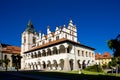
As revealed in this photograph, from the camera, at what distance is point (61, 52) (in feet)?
196

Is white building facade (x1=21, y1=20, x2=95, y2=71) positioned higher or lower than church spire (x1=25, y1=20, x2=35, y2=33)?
lower

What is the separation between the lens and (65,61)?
180ft

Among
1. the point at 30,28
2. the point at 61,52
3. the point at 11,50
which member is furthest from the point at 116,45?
the point at 11,50

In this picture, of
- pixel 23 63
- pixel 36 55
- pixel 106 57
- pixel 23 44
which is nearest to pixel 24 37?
pixel 23 44

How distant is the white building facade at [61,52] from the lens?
186 ft

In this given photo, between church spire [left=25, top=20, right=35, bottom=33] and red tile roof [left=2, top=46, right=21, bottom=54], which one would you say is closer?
church spire [left=25, top=20, right=35, bottom=33]

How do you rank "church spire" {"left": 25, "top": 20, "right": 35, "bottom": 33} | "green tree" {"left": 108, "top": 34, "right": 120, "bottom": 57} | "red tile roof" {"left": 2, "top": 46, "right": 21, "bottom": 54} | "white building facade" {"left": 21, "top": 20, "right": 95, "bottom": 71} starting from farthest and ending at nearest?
"red tile roof" {"left": 2, "top": 46, "right": 21, "bottom": 54}, "church spire" {"left": 25, "top": 20, "right": 35, "bottom": 33}, "white building facade" {"left": 21, "top": 20, "right": 95, "bottom": 71}, "green tree" {"left": 108, "top": 34, "right": 120, "bottom": 57}

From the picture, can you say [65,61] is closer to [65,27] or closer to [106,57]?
[65,27]

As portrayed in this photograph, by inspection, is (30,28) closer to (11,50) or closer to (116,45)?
(11,50)

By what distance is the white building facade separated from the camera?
186 feet

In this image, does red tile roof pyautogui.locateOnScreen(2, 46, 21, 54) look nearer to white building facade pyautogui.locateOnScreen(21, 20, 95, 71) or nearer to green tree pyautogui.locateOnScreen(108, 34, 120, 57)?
white building facade pyautogui.locateOnScreen(21, 20, 95, 71)

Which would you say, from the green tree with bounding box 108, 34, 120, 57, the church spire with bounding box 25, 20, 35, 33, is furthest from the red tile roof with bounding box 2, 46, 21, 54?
the green tree with bounding box 108, 34, 120, 57

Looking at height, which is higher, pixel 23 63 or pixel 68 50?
pixel 68 50

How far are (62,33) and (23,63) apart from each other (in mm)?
29040
